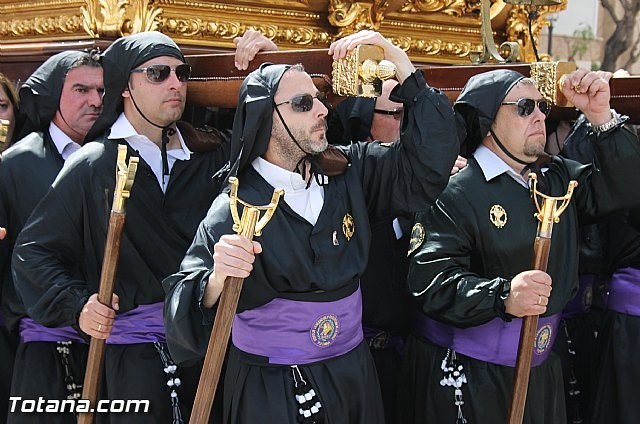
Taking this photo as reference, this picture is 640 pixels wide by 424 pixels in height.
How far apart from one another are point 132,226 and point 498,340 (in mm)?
1492

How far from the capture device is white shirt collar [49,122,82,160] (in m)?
4.54

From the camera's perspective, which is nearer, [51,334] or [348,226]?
[348,226]

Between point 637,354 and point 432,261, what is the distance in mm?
1198

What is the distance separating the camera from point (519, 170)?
4066 mm

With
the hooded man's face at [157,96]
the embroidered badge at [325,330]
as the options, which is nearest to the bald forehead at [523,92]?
the embroidered badge at [325,330]

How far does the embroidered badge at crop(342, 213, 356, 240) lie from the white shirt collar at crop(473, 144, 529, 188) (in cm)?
66

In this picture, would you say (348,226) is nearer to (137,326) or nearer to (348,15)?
(137,326)

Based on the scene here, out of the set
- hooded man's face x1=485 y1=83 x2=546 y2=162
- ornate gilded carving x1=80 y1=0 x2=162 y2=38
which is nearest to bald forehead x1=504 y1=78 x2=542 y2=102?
hooded man's face x1=485 y1=83 x2=546 y2=162

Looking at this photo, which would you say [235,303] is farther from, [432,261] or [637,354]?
[637,354]

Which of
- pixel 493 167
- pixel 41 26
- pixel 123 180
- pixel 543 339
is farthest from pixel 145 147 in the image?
pixel 543 339

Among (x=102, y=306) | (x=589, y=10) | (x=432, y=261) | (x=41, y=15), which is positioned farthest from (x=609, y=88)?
(x=589, y=10)

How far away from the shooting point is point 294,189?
364 centimetres

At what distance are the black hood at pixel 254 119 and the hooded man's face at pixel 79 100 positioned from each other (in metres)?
1.17

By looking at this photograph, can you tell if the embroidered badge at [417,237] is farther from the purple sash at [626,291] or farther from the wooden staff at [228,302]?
the purple sash at [626,291]
